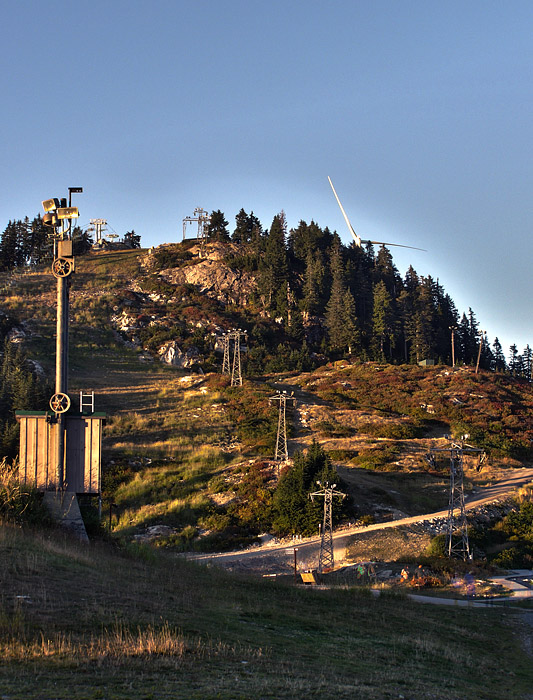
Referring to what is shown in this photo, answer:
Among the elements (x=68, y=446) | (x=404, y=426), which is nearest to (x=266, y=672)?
(x=68, y=446)

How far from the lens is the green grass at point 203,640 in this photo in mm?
8328

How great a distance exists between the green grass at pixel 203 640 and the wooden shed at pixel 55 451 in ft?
8.90

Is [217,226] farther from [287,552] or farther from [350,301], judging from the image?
[287,552]

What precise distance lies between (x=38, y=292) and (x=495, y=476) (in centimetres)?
8071

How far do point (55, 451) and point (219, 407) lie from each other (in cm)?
4499

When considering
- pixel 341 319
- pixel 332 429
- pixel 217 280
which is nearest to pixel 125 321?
pixel 217 280

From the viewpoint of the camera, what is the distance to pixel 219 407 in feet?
211

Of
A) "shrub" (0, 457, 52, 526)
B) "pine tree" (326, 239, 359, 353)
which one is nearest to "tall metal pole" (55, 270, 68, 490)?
"shrub" (0, 457, 52, 526)

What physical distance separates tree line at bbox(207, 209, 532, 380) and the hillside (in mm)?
4953

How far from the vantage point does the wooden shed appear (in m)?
19.3

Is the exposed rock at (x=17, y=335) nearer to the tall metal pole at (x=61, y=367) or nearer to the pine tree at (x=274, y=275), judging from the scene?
the pine tree at (x=274, y=275)

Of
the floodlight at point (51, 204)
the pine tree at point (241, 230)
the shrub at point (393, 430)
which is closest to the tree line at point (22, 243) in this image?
the pine tree at point (241, 230)

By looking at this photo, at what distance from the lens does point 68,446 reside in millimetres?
19766

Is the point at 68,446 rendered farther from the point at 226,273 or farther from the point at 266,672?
A: the point at 226,273
